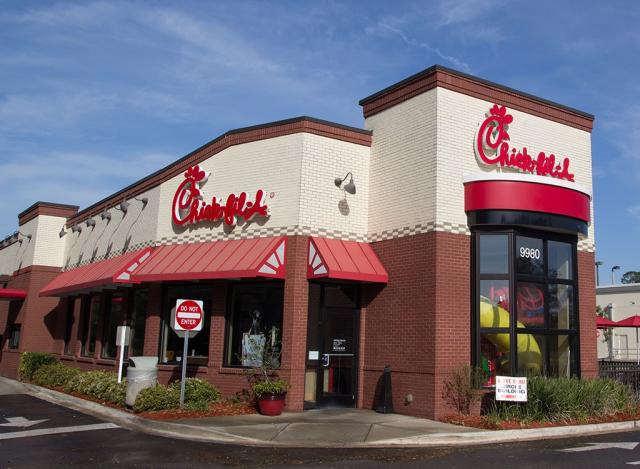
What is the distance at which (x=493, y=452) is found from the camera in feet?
36.4

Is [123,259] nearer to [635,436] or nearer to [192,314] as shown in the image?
[192,314]

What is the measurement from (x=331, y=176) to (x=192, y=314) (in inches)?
203

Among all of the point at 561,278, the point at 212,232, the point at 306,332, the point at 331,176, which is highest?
the point at 331,176

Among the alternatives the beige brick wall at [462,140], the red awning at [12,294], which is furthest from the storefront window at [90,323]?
the beige brick wall at [462,140]

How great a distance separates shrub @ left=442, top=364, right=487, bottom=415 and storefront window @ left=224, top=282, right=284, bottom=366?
434cm

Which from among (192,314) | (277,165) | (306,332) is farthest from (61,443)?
(277,165)

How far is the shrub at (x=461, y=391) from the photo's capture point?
14781 mm

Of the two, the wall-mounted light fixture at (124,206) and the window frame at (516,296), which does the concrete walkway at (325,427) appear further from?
the wall-mounted light fixture at (124,206)

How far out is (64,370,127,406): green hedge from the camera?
16.8 meters

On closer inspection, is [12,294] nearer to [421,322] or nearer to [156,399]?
[156,399]

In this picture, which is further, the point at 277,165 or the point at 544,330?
the point at 277,165

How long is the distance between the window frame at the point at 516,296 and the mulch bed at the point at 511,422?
150cm

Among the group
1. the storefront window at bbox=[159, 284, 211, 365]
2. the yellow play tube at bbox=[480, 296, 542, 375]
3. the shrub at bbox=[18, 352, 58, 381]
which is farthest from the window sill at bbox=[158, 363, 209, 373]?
the shrub at bbox=[18, 352, 58, 381]

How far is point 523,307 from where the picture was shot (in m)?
16.0
